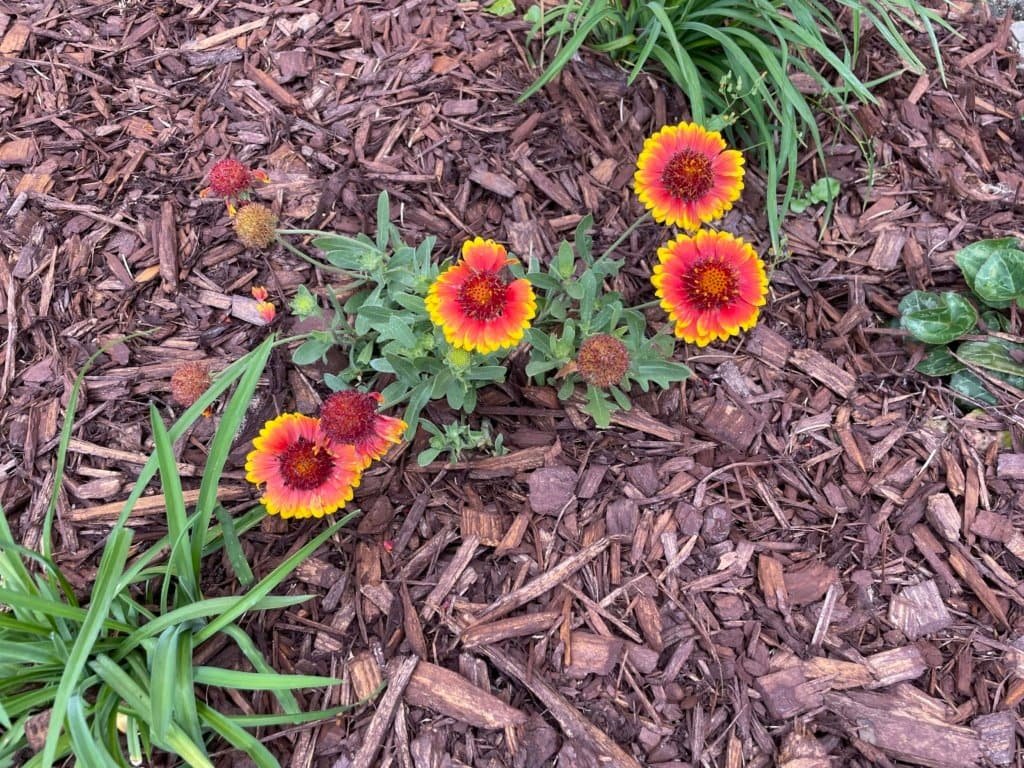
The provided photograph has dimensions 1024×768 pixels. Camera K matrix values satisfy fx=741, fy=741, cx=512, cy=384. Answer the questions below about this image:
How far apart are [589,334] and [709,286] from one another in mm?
356

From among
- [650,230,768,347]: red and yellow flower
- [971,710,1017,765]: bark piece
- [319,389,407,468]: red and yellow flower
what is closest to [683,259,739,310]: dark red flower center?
[650,230,768,347]: red and yellow flower

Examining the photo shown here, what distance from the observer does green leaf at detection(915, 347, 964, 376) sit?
223cm

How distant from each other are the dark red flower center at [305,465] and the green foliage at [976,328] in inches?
69.0

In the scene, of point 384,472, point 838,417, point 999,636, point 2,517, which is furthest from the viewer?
point 838,417

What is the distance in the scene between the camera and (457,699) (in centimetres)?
177

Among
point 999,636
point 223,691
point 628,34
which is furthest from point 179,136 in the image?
point 999,636

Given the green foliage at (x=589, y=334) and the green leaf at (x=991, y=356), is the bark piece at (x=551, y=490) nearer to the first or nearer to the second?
the green foliage at (x=589, y=334)

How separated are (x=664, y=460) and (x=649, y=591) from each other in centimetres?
37

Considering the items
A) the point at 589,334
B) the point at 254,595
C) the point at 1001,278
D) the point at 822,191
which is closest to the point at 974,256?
the point at 1001,278

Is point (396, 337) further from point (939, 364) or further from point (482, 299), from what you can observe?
point (939, 364)

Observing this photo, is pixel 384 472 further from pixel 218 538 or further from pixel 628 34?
pixel 628 34

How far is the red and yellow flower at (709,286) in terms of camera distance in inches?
68.4

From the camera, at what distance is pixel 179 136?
2.48 meters

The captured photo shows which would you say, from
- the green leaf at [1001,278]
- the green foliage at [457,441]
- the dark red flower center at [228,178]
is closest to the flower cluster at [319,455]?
the green foliage at [457,441]
